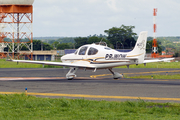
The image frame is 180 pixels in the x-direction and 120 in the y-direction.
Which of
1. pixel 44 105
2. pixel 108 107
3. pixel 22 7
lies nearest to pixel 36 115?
pixel 44 105

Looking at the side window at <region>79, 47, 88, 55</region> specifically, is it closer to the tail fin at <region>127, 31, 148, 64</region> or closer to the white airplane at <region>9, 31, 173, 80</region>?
the white airplane at <region>9, 31, 173, 80</region>

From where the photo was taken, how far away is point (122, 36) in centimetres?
13850

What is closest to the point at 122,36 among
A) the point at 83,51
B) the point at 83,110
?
the point at 83,51

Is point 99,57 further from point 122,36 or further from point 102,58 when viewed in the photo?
point 122,36

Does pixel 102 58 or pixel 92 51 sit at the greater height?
pixel 92 51

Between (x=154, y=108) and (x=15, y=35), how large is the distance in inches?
2941

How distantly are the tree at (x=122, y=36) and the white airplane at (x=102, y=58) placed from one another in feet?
356

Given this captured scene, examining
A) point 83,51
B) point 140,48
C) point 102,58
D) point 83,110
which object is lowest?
point 83,110

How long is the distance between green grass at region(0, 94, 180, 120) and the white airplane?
10.4 m

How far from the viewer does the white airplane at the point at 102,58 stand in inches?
827

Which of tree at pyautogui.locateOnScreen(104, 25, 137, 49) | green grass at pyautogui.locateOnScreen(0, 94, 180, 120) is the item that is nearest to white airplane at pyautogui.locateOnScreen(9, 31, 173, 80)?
green grass at pyautogui.locateOnScreen(0, 94, 180, 120)

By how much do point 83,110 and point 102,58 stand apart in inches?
504

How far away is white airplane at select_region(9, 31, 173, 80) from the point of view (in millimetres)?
21016

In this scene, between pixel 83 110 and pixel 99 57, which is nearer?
pixel 83 110
